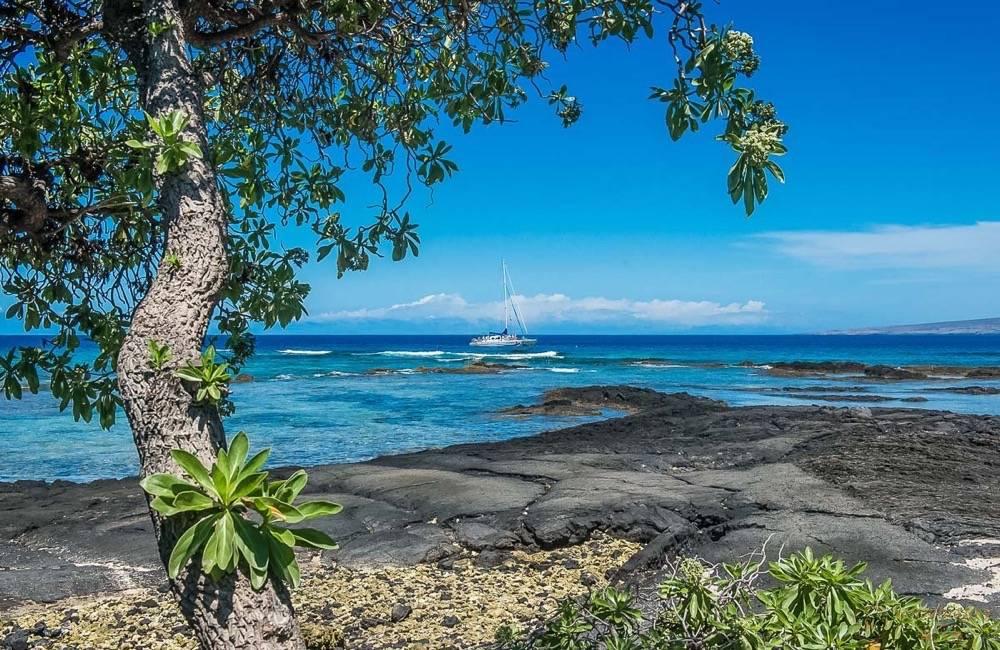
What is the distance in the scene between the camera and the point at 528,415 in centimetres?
→ 2517

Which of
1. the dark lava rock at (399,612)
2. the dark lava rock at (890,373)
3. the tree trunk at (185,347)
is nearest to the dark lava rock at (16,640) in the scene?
the dark lava rock at (399,612)

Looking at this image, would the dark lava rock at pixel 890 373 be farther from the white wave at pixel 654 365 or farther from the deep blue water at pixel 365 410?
the white wave at pixel 654 365

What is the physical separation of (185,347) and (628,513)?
5.58 metres

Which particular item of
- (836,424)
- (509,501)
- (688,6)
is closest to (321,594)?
(509,501)

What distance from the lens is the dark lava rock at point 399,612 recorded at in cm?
509

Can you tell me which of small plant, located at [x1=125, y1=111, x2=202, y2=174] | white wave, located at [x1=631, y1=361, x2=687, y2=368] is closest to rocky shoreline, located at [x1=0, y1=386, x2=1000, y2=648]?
small plant, located at [x1=125, y1=111, x2=202, y2=174]

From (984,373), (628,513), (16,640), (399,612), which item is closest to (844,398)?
(984,373)

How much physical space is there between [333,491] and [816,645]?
7.20 meters

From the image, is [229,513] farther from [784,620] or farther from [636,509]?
[636,509]

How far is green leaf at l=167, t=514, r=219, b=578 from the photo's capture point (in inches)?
68.7

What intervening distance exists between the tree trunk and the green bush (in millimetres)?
1242

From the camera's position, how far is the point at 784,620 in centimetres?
251

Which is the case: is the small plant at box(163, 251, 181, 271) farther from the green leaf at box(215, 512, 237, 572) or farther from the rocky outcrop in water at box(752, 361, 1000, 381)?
the rocky outcrop in water at box(752, 361, 1000, 381)

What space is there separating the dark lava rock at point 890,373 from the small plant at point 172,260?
43631 millimetres
